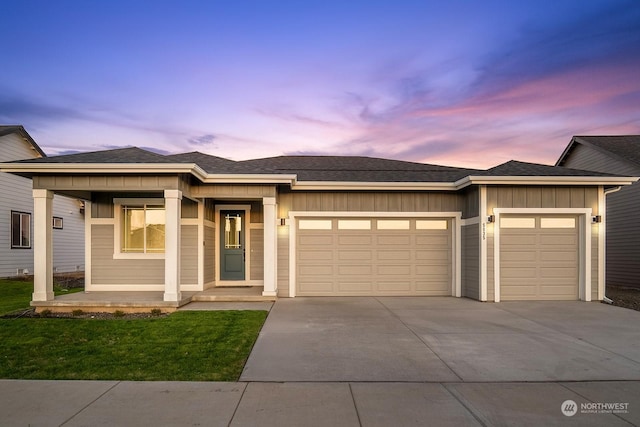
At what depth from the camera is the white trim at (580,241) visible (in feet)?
33.6

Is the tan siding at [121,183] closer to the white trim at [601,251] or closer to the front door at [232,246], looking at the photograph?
the front door at [232,246]

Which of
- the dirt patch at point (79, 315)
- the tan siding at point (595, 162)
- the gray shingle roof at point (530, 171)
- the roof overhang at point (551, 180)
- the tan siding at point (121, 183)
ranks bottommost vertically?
the dirt patch at point (79, 315)

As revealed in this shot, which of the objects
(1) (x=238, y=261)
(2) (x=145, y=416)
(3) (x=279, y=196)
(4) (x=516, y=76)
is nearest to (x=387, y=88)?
(4) (x=516, y=76)

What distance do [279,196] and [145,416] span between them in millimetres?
8004

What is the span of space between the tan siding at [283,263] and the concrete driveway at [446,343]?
1355 millimetres

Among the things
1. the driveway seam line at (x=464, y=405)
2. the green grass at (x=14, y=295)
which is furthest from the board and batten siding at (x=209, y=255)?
the driveway seam line at (x=464, y=405)

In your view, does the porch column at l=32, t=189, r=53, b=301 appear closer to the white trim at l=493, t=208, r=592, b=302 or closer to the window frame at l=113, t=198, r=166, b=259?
the window frame at l=113, t=198, r=166, b=259

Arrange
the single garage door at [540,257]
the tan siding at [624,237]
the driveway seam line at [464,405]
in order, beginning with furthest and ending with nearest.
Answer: the tan siding at [624,237] < the single garage door at [540,257] < the driveway seam line at [464,405]

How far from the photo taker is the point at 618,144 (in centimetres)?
1641

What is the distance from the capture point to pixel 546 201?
10.4 metres

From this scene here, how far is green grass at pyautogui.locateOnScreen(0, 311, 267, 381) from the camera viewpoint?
186 inches

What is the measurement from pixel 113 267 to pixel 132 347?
6166 mm

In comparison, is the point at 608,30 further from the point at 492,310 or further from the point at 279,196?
the point at 279,196

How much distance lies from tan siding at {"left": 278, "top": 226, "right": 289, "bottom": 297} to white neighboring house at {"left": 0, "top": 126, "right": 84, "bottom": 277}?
12.1 m
